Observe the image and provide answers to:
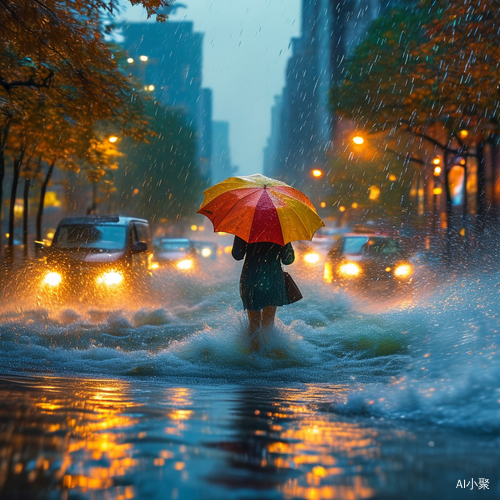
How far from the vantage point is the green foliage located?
46750 millimetres

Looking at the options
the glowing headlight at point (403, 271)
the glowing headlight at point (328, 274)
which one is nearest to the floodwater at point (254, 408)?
the glowing headlight at point (403, 271)

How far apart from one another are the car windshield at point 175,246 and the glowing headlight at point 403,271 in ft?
39.9

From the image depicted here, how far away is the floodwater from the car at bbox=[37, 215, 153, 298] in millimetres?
1781

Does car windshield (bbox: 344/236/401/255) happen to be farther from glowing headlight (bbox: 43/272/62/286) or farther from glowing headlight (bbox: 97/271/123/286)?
glowing headlight (bbox: 43/272/62/286)

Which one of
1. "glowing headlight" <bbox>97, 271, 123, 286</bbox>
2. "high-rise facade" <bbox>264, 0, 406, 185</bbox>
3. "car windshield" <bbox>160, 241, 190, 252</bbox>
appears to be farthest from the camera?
"high-rise facade" <bbox>264, 0, 406, 185</bbox>

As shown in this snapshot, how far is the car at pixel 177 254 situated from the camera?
2303cm

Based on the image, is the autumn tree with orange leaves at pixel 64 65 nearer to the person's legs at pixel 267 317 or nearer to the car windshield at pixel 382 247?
the person's legs at pixel 267 317

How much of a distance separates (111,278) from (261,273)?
5.37 meters

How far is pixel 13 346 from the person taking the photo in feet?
24.4

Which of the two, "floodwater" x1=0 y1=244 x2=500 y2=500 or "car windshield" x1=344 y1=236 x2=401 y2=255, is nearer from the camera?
"floodwater" x1=0 y1=244 x2=500 y2=500

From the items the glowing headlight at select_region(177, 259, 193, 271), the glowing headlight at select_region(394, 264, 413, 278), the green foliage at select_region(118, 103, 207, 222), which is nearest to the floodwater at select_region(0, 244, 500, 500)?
the glowing headlight at select_region(394, 264, 413, 278)

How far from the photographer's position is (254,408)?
4.35 m

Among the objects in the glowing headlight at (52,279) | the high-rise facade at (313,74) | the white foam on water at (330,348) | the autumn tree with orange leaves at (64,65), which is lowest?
the white foam on water at (330,348)

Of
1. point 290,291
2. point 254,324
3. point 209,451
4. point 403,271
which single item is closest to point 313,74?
point 403,271
